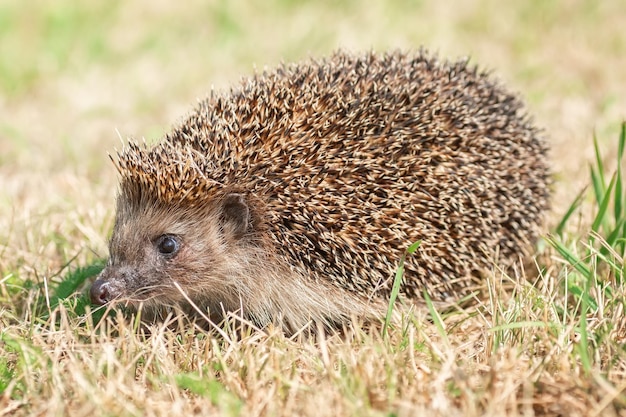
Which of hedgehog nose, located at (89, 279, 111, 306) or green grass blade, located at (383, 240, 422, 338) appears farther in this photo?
hedgehog nose, located at (89, 279, 111, 306)

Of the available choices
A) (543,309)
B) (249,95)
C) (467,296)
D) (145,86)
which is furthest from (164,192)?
(145,86)

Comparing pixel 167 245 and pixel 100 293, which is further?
pixel 167 245

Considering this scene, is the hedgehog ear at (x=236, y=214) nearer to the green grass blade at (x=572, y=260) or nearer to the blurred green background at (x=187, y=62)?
the blurred green background at (x=187, y=62)

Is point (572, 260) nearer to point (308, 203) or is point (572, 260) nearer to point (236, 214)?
point (308, 203)

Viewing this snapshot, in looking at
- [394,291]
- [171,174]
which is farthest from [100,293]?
[394,291]

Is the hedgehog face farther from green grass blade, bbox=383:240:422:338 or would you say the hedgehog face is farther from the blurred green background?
the blurred green background

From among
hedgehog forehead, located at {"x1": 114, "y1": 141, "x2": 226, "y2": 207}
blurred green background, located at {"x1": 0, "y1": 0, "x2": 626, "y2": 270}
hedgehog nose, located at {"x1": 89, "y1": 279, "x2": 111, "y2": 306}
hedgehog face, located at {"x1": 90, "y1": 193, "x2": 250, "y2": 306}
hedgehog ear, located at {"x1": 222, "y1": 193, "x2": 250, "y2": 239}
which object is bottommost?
hedgehog nose, located at {"x1": 89, "y1": 279, "x2": 111, "y2": 306}

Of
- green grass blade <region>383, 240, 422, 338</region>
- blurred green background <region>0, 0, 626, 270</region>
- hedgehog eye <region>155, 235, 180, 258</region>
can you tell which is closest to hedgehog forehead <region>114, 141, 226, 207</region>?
hedgehog eye <region>155, 235, 180, 258</region>
